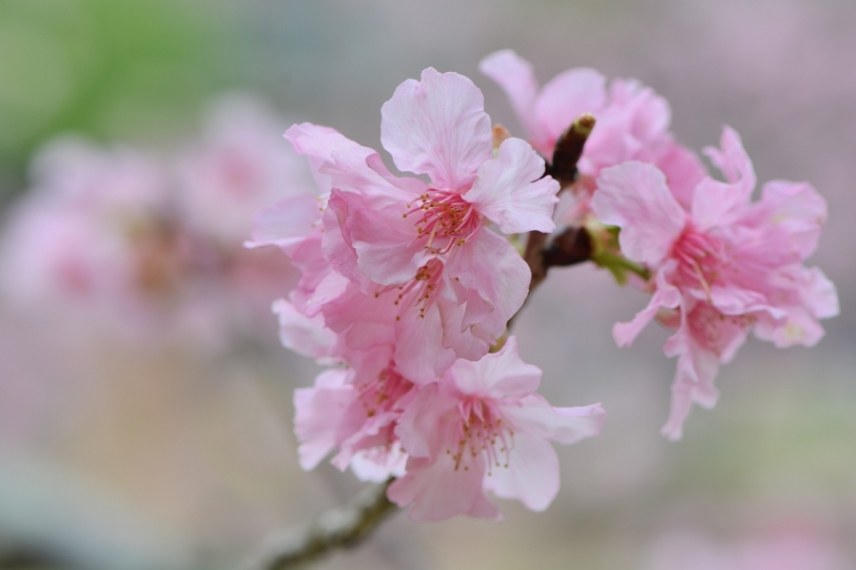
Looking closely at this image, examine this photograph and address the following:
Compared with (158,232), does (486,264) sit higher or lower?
higher

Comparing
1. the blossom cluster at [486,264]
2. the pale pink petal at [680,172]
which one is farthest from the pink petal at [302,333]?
the pale pink petal at [680,172]

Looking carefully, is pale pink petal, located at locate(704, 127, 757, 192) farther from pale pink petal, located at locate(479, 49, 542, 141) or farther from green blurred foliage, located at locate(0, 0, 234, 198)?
green blurred foliage, located at locate(0, 0, 234, 198)

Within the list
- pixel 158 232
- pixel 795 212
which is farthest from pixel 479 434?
pixel 158 232

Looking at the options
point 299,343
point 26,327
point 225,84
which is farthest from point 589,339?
point 299,343

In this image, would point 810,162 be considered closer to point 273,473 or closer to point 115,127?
point 273,473

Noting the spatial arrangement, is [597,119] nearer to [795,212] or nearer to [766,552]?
[795,212]

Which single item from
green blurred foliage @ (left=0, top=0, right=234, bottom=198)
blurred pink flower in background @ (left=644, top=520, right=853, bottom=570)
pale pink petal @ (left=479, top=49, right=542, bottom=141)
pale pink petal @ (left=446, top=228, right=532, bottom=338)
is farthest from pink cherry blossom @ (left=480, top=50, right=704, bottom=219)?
green blurred foliage @ (left=0, top=0, right=234, bottom=198)
